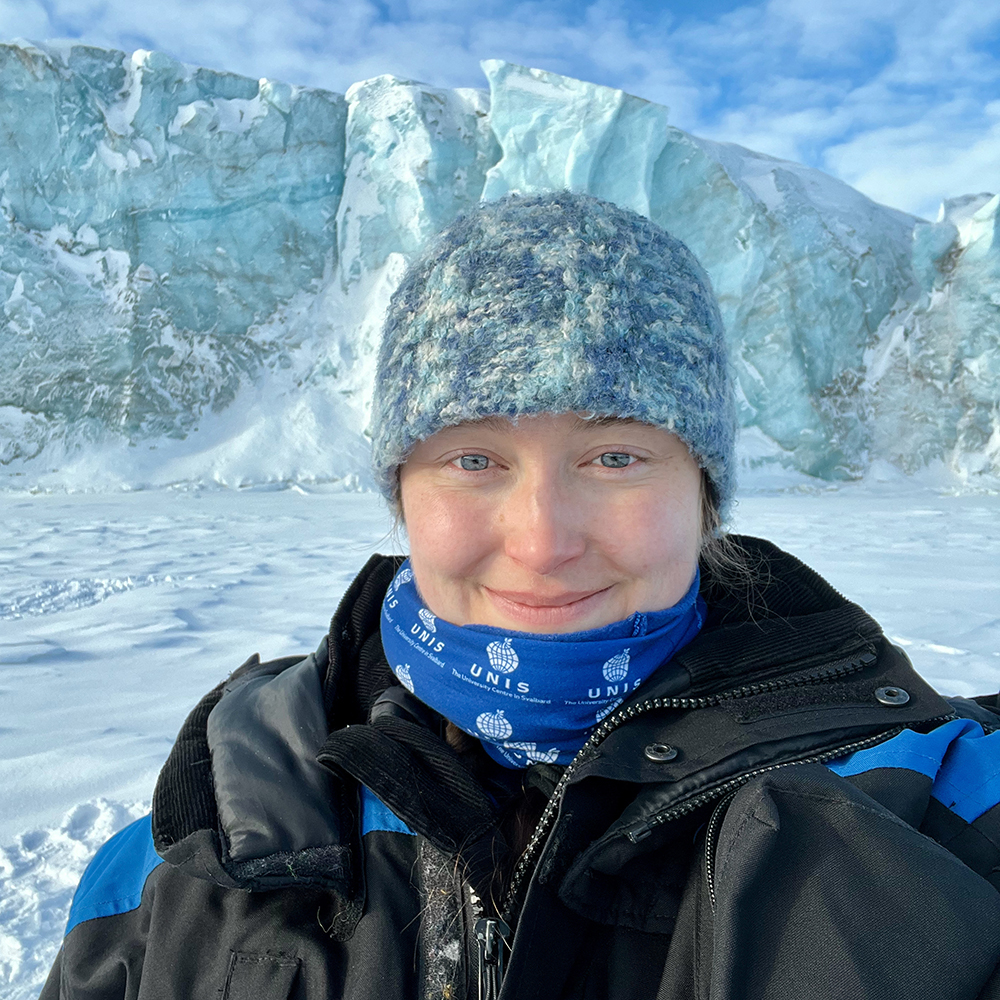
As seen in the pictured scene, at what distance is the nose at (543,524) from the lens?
2.50ft

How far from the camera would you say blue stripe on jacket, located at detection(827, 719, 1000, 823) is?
622 millimetres

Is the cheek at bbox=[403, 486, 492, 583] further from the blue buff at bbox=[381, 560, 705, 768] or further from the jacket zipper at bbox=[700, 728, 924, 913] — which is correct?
the jacket zipper at bbox=[700, 728, 924, 913]

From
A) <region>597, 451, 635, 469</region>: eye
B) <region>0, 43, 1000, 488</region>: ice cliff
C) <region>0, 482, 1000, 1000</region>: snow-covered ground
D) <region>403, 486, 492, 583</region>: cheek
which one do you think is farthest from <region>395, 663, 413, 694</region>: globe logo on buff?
<region>0, 43, 1000, 488</region>: ice cliff

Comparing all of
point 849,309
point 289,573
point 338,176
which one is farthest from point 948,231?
point 289,573

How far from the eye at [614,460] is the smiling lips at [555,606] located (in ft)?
0.46

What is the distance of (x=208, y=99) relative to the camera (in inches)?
482

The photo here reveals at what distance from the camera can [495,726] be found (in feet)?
2.66

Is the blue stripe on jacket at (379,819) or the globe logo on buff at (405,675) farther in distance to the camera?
the globe logo on buff at (405,675)

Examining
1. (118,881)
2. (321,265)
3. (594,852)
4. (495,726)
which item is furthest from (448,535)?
(321,265)

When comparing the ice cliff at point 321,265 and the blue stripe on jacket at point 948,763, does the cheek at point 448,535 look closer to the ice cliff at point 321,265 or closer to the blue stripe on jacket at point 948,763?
the blue stripe on jacket at point 948,763

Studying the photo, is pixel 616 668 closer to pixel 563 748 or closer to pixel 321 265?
pixel 563 748

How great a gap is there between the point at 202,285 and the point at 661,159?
841cm

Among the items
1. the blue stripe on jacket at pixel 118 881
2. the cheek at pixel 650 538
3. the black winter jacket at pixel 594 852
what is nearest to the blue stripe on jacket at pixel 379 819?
the black winter jacket at pixel 594 852

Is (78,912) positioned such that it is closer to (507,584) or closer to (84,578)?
(507,584)
